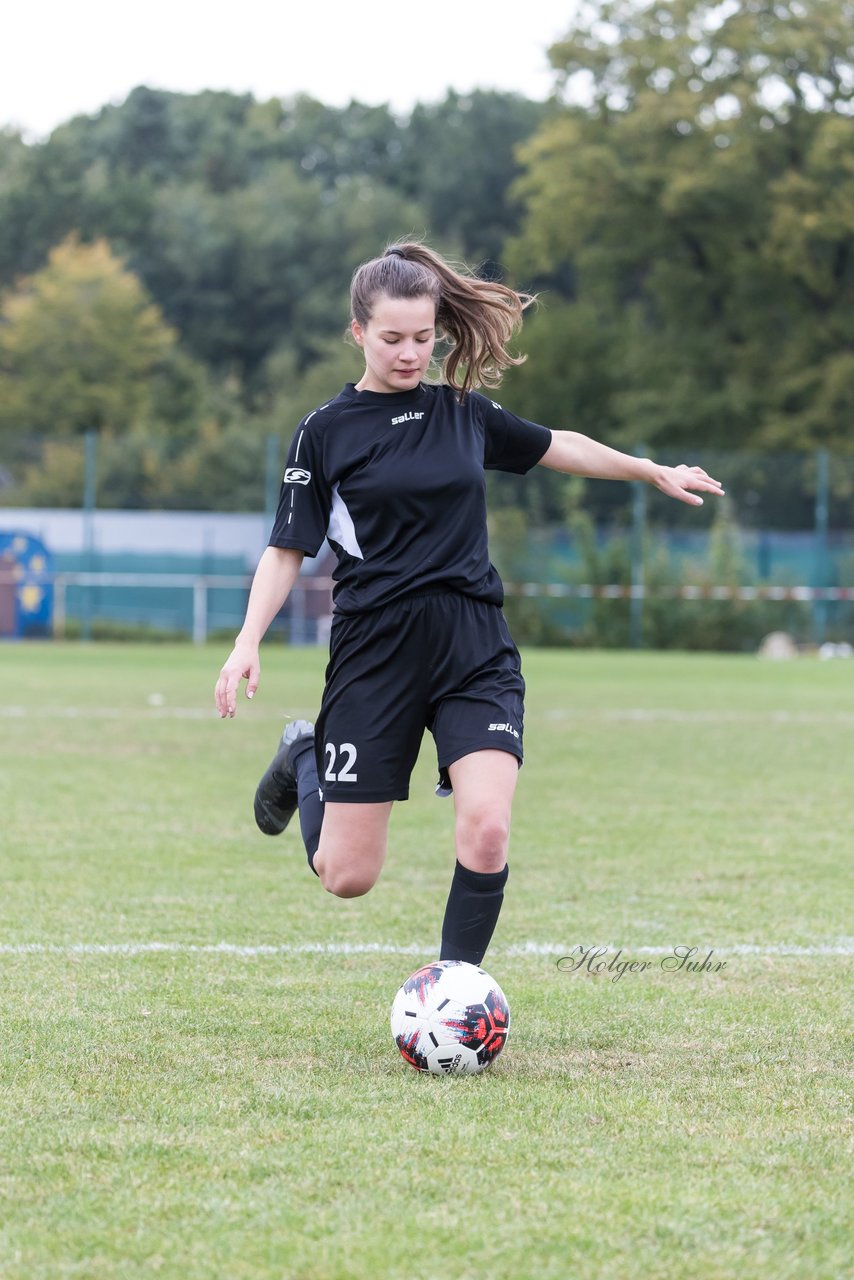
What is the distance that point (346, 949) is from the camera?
5297 millimetres

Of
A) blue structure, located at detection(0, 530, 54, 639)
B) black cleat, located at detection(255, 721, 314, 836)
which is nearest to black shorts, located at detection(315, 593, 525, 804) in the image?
black cleat, located at detection(255, 721, 314, 836)

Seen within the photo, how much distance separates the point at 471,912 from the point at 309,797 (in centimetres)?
79

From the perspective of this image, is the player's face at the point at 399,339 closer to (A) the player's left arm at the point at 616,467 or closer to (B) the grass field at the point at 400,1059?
(A) the player's left arm at the point at 616,467

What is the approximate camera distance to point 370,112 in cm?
7450

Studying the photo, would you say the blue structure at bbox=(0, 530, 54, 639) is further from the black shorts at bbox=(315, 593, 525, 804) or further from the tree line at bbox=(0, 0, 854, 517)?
the black shorts at bbox=(315, 593, 525, 804)

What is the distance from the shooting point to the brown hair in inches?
168

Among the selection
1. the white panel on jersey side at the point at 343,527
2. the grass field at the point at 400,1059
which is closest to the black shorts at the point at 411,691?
the white panel on jersey side at the point at 343,527

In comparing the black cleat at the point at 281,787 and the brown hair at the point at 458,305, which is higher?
the brown hair at the point at 458,305

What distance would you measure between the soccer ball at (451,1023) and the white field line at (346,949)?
1.16 meters

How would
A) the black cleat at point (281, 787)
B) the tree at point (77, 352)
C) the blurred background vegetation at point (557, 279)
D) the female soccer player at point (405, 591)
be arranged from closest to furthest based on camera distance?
the female soccer player at point (405, 591)
the black cleat at point (281, 787)
the blurred background vegetation at point (557, 279)
the tree at point (77, 352)

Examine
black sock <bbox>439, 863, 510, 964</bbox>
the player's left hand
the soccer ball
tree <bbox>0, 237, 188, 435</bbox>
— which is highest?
tree <bbox>0, 237, 188, 435</bbox>

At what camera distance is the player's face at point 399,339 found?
13.8ft

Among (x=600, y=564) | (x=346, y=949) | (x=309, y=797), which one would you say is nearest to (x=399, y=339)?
(x=309, y=797)

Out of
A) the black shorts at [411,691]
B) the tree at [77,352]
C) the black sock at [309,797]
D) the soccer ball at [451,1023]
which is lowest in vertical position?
the soccer ball at [451,1023]
